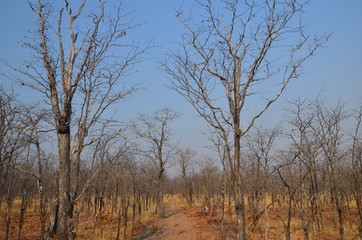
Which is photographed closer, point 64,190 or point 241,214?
point 241,214

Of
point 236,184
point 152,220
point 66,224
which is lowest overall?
point 152,220

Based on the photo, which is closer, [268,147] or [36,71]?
[36,71]

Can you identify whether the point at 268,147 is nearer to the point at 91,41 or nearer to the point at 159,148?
the point at 159,148

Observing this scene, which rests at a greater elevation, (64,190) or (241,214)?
(64,190)

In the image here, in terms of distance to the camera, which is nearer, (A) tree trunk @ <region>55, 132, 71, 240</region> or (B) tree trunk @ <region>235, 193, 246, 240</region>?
(B) tree trunk @ <region>235, 193, 246, 240</region>

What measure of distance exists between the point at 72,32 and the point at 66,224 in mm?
3776

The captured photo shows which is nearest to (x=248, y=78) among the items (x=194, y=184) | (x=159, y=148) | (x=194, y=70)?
(x=194, y=70)

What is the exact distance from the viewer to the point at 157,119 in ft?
69.4

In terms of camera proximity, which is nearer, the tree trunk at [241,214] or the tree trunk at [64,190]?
the tree trunk at [241,214]

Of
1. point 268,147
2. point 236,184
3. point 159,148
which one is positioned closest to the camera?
point 236,184

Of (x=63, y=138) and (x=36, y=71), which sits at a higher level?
(x=36, y=71)

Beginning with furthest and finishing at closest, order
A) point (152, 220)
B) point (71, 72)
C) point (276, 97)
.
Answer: point (152, 220) < point (71, 72) < point (276, 97)

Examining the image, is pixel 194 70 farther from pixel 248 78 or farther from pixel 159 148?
→ pixel 159 148

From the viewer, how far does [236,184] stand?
4.02 meters
